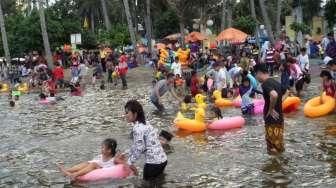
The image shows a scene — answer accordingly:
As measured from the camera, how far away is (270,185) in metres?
9.29

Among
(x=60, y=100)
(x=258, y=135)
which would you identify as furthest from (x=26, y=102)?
(x=258, y=135)

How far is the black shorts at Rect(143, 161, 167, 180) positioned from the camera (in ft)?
31.3

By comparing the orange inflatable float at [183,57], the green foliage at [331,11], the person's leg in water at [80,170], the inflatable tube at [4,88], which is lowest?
the inflatable tube at [4,88]

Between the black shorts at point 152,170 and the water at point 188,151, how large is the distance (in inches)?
8.9

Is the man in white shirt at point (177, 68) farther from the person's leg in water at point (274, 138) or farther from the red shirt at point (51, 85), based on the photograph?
the person's leg in water at point (274, 138)

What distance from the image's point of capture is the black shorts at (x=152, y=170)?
9.55 metres

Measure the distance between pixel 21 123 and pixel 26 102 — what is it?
26.4 feet

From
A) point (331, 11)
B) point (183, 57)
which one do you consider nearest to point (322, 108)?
point (183, 57)

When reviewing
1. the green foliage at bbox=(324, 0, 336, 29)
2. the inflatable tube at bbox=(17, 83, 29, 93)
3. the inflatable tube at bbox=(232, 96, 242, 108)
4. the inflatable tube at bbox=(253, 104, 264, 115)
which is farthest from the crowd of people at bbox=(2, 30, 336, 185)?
the green foliage at bbox=(324, 0, 336, 29)

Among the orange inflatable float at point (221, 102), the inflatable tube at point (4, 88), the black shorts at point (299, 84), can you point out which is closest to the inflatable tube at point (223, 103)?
the orange inflatable float at point (221, 102)

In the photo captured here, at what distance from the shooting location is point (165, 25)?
7450 cm

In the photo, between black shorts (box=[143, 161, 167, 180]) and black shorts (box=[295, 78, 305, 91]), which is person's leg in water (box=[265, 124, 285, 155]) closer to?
black shorts (box=[143, 161, 167, 180])

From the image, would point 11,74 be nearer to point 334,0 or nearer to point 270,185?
point 334,0

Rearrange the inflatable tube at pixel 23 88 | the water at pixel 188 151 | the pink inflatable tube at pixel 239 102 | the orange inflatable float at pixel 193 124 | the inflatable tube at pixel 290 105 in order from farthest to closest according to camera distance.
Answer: the inflatable tube at pixel 23 88 → the pink inflatable tube at pixel 239 102 → the inflatable tube at pixel 290 105 → the orange inflatable float at pixel 193 124 → the water at pixel 188 151
